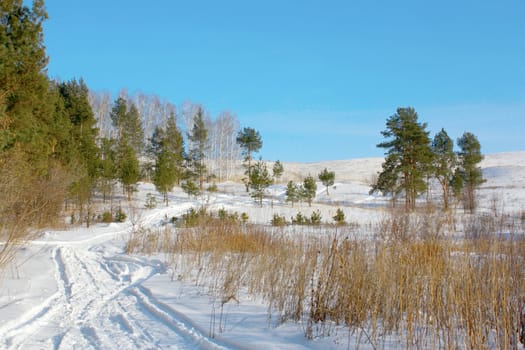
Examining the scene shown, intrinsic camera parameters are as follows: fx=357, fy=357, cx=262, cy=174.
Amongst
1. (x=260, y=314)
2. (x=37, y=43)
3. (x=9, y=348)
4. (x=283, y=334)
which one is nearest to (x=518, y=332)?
(x=283, y=334)

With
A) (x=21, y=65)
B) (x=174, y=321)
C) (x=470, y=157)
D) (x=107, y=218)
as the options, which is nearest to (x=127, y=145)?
(x=107, y=218)

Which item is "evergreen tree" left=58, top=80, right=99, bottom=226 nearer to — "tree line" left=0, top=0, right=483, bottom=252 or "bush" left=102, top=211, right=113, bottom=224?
"tree line" left=0, top=0, right=483, bottom=252

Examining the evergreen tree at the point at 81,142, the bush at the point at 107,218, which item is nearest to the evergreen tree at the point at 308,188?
the bush at the point at 107,218

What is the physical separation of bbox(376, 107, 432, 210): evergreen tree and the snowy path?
24.1 m

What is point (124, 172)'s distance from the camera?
→ 3038 centimetres

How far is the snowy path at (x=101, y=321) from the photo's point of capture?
3.50 metres

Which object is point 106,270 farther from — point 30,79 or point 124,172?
point 124,172

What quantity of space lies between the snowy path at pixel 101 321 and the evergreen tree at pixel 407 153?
24.1 meters

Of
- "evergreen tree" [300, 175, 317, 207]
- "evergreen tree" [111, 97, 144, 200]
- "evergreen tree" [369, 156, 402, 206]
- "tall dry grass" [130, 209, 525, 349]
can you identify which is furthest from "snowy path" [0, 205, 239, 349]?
"evergreen tree" [300, 175, 317, 207]

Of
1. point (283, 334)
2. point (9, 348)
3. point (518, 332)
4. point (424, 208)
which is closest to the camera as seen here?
point (518, 332)

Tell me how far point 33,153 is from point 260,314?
54.7 ft

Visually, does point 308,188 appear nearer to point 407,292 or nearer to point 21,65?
point 21,65

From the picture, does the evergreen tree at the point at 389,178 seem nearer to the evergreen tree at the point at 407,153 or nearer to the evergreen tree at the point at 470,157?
the evergreen tree at the point at 407,153

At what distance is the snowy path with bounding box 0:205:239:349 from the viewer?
11.5 ft
